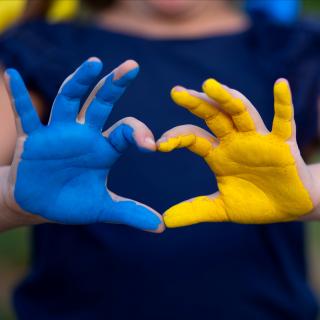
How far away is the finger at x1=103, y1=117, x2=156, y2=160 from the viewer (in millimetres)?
668

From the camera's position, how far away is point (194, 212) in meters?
0.71

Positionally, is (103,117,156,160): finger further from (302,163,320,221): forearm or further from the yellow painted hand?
(302,163,320,221): forearm

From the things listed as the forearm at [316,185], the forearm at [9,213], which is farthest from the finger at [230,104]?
the forearm at [9,213]

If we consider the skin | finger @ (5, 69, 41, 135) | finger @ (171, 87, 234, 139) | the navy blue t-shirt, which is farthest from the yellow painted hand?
the skin

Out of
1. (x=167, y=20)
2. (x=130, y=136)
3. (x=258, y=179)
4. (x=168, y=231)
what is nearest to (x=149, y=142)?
(x=130, y=136)

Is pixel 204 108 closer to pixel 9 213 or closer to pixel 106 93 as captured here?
pixel 106 93

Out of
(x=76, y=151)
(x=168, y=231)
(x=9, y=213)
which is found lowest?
(x=168, y=231)

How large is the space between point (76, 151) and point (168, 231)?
1.14 feet

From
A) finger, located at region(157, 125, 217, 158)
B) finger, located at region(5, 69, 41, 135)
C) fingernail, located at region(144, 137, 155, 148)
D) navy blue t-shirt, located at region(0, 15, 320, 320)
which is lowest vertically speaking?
navy blue t-shirt, located at region(0, 15, 320, 320)

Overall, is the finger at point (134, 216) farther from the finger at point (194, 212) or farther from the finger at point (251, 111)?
the finger at point (251, 111)

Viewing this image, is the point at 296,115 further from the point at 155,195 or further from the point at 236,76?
the point at 155,195

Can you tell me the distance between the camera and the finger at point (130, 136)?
668 mm

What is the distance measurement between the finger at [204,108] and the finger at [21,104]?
0.50 feet

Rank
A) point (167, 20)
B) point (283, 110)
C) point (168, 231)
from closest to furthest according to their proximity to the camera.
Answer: point (283, 110), point (168, 231), point (167, 20)
